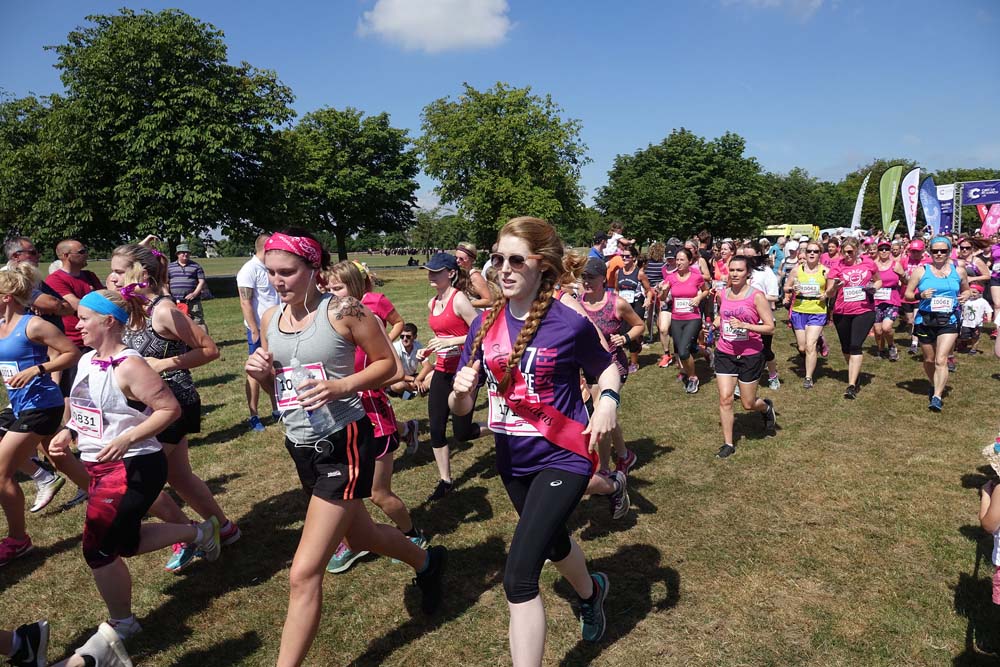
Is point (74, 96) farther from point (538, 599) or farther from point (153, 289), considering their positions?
point (538, 599)

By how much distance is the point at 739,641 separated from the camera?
Result: 12.0ft

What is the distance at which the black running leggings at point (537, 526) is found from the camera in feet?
9.23

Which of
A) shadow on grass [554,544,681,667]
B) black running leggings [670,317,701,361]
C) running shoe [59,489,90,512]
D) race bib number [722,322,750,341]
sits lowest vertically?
shadow on grass [554,544,681,667]

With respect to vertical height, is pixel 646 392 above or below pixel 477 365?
below

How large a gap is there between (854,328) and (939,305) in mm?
1211

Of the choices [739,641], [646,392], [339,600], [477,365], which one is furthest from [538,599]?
[646,392]

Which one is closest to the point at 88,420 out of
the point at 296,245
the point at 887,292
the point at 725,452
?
the point at 296,245

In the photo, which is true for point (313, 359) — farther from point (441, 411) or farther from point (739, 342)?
point (739, 342)

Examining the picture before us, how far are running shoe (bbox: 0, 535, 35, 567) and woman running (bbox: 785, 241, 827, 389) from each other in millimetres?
9621

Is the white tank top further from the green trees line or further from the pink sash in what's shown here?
the green trees line

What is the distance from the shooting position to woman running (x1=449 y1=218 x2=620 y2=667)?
9.59 ft

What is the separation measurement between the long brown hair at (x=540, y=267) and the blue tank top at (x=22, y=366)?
3.56 m

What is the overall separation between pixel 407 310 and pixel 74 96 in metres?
21.8

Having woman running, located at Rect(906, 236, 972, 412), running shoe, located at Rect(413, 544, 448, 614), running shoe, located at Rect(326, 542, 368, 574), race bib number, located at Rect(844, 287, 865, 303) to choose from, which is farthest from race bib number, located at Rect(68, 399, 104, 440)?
race bib number, located at Rect(844, 287, 865, 303)
